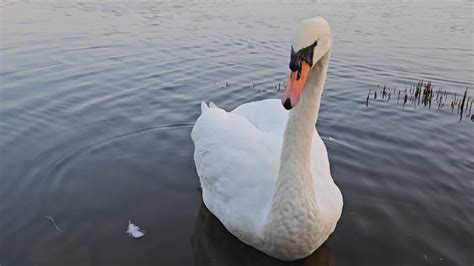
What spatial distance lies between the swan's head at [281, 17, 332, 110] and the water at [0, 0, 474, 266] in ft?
6.93

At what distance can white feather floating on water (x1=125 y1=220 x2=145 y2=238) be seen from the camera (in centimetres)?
536

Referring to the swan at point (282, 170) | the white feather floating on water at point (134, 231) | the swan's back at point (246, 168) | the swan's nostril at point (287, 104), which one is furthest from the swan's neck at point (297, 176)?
the white feather floating on water at point (134, 231)

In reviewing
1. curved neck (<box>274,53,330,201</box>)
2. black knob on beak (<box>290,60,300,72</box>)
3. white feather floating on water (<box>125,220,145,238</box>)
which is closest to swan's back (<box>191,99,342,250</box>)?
curved neck (<box>274,53,330,201</box>)

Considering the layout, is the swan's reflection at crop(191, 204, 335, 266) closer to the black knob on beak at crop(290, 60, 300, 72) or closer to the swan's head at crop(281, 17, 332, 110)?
the swan's head at crop(281, 17, 332, 110)

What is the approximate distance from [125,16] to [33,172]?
13.4 metres

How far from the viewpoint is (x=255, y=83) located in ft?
35.6

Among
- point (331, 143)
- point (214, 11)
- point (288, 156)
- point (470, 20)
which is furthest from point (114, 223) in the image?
point (470, 20)

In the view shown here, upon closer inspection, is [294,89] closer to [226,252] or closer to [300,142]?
[300,142]

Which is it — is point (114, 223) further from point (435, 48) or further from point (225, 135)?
point (435, 48)

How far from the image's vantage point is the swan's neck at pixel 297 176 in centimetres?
420

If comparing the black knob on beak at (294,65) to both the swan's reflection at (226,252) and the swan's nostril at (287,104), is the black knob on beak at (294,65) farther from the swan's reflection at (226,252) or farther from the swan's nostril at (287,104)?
the swan's reflection at (226,252)

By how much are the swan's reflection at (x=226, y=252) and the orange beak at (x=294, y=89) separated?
2069 mm

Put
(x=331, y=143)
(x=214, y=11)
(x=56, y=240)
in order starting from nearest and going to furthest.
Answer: (x=56, y=240) → (x=331, y=143) → (x=214, y=11)

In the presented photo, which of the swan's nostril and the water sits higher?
the swan's nostril
